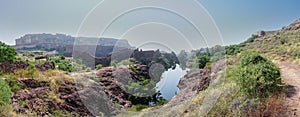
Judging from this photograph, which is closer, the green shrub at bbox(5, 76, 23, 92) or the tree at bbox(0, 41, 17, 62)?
the green shrub at bbox(5, 76, 23, 92)

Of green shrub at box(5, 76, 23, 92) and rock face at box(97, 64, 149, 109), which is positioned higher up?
green shrub at box(5, 76, 23, 92)

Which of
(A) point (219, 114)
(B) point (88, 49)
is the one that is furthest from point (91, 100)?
(B) point (88, 49)

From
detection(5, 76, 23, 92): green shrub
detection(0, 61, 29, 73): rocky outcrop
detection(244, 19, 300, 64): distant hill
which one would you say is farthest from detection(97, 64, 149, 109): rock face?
detection(244, 19, 300, 64): distant hill

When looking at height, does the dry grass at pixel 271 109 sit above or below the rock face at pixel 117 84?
above

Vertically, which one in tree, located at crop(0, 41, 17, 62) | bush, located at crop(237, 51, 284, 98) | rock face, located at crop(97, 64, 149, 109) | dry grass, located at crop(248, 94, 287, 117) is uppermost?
tree, located at crop(0, 41, 17, 62)

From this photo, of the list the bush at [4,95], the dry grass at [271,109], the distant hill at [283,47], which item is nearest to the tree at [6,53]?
the bush at [4,95]

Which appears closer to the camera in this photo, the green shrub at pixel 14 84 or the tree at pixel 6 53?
the green shrub at pixel 14 84

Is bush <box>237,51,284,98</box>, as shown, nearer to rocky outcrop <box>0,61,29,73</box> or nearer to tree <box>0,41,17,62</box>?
rocky outcrop <box>0,61,29,73</box>

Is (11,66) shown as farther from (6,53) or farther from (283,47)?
(283,47)

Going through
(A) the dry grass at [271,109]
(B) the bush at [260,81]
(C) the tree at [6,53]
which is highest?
(C) the tree at [6,53]

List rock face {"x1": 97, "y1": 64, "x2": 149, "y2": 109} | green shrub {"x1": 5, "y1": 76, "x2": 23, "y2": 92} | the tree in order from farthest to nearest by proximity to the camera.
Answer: rock face {"x1": 97, "y1": 64, "x2": 149, "y2": 109} → the tree → green shrub {"x1": 5, "y1": 76, "x2": 23, "y2": 92}

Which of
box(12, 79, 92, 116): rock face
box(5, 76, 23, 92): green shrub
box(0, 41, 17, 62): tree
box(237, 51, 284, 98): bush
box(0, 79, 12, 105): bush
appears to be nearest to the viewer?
box(237, 51, 284, 98): bush

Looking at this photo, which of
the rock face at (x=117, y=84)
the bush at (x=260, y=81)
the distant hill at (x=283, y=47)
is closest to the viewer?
the bush at (x=260, y=81)

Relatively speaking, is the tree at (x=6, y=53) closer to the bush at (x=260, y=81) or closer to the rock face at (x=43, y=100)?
the rock face at (x=43, y=100)
